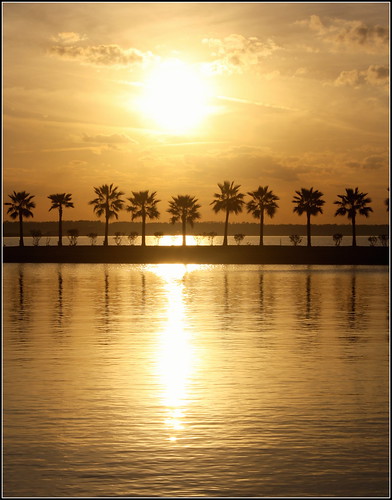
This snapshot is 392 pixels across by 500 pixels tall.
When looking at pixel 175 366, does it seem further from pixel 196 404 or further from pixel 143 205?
pixel 143 205

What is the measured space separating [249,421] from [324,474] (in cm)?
281

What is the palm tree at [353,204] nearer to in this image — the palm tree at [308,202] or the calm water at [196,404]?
the palm tree at [308,202]

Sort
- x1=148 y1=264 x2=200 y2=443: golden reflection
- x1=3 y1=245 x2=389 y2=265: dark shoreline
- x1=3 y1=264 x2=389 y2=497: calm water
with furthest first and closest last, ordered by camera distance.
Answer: x1=3 y1=245 x2=389 y2=265: dark shoreline, x1=148 y1=264 x2=200 y2=443: golden reflection, x1=3 y1=264 x2=389 y2=497: calm water

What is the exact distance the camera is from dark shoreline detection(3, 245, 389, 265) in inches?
3253

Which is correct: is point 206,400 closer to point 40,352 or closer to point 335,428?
point 335,428

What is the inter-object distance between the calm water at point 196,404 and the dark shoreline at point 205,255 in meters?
53.0

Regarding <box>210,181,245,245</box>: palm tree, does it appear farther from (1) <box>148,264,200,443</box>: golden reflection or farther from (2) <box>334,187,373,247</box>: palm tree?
(1) <box>148,264,200,443</box>: golden reflection

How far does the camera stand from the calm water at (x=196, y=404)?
9938mm

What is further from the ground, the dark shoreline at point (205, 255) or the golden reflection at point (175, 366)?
the dark shoreline at point (205, 255)

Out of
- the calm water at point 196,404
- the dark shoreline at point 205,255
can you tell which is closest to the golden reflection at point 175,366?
the calm water at point 196,404

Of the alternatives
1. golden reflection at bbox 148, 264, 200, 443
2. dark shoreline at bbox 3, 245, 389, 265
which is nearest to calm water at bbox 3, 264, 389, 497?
golden reflection at bbox 148, 264, 200, 443

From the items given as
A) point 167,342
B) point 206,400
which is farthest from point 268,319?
point 206,400

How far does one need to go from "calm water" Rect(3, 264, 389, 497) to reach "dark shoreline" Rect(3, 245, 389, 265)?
5299cm

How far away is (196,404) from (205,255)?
7447cm
